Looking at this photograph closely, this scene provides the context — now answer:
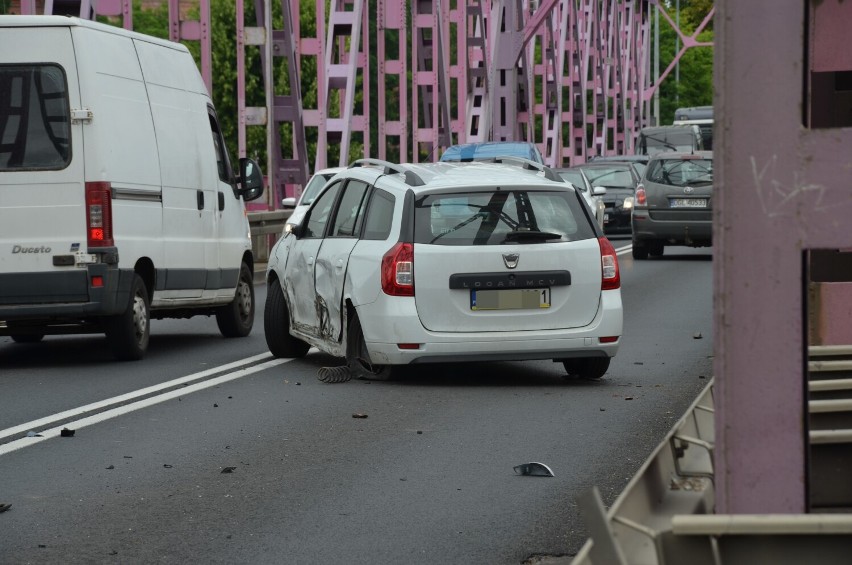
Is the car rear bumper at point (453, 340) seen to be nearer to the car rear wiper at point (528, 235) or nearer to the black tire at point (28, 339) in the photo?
the car rear wiper at point (528, 235)

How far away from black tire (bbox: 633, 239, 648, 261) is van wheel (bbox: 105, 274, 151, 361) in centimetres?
1733

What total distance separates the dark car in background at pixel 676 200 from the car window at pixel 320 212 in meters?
15.5

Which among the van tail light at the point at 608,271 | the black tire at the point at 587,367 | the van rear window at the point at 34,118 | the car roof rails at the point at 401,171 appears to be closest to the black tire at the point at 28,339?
the van rear window at the point at 34,118

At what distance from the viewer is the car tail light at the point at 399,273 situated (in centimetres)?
1072

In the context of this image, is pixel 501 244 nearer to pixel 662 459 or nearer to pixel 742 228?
pixel 662 459

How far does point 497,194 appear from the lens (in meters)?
11.1

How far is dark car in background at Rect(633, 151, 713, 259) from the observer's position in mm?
27828

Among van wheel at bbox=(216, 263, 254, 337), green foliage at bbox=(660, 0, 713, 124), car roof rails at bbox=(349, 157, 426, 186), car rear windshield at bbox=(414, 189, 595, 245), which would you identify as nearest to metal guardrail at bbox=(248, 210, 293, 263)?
van wheel at bbox=(216, 263, 254, 337)

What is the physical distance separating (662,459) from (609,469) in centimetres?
378

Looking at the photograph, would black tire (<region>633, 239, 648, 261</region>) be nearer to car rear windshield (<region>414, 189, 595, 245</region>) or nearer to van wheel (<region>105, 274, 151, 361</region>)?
van wheel (<region>105, 274, 151, 361</region>)

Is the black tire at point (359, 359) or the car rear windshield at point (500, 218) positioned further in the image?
the black tire at point (359, 359)

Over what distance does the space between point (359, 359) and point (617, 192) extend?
2793cm

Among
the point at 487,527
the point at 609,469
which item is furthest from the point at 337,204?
the point at 487,527

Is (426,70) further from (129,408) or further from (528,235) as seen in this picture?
(129,408)
